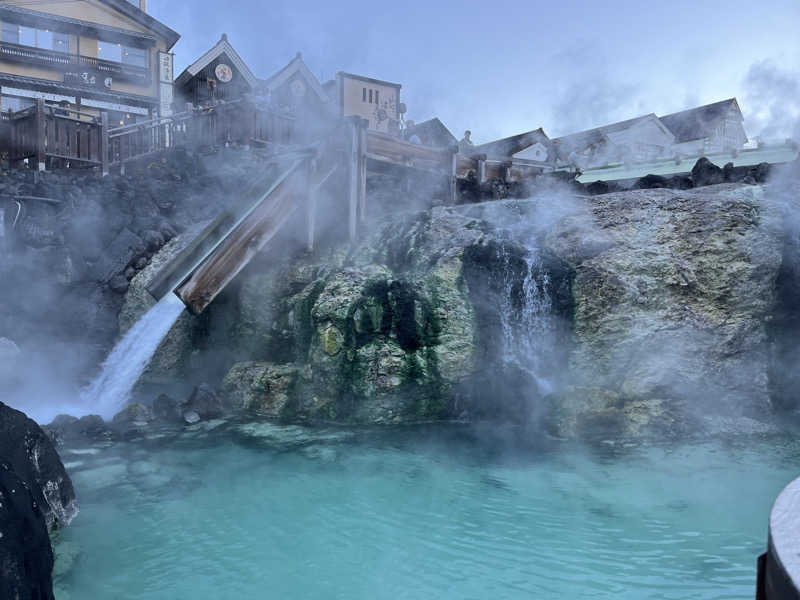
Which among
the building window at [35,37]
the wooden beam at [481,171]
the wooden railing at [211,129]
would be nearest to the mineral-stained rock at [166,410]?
the wooden beam at [481,171]

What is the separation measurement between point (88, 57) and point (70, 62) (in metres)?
0.59

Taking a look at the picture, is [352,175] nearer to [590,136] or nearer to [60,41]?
[590,136]

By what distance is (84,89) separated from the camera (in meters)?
18.8

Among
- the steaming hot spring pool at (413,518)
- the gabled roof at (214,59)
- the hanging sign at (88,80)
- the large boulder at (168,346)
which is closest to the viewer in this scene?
the steaming hot spring pool at (413,518)

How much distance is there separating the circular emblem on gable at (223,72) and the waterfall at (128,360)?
606 inches

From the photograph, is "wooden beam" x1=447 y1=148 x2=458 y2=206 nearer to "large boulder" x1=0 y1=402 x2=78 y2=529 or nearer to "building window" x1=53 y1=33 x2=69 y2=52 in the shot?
"large boulder" x1=0 y1=402 x2=78 y2=529

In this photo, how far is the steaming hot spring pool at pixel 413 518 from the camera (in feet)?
11.2

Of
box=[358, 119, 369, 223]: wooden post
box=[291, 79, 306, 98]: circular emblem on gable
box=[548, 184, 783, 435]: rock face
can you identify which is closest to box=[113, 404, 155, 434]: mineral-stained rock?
box=[358, 119, 369, 223]: wooden post

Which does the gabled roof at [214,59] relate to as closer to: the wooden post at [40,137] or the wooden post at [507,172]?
the wooden post at [40,137]

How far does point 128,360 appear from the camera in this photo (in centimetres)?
800

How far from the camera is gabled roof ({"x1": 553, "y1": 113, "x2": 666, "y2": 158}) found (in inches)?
395

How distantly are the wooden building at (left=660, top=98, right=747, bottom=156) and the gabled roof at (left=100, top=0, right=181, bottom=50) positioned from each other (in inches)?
702

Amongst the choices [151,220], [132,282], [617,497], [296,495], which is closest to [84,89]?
[151,220]

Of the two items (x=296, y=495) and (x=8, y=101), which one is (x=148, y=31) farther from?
(x=296, y=495)
